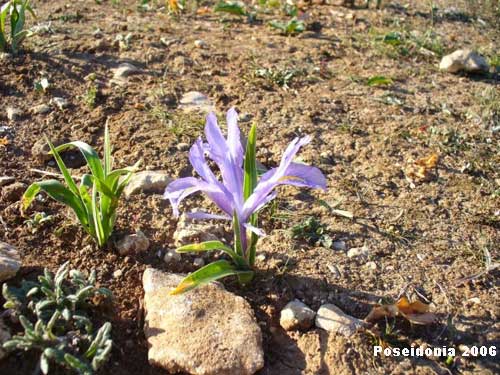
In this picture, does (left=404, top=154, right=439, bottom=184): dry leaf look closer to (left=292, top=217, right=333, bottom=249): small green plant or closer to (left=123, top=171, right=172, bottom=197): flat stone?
(left=292, top=217, right=333, bottom=249): small green plant

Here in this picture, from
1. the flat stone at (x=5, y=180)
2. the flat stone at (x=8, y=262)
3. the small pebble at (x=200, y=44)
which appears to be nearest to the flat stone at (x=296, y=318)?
the flat stone at (x=8, y=262)

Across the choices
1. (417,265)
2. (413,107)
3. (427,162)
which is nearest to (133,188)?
(417,265)

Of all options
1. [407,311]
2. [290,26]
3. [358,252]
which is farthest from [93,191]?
[290,26]

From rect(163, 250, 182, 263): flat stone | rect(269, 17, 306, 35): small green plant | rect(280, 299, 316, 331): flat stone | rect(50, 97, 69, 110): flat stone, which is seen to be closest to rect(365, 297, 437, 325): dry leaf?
rect(280, 299, 316, 331): flat stone

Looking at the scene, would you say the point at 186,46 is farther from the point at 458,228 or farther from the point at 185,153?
the point at 458,228

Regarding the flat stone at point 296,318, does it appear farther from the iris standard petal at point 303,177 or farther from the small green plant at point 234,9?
the small green plant at point 234,9
